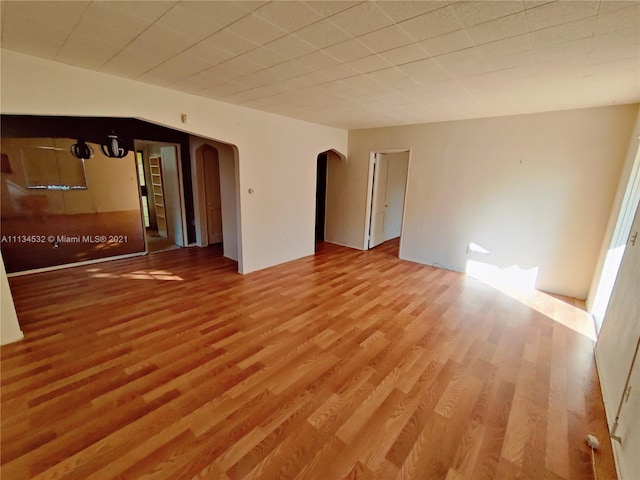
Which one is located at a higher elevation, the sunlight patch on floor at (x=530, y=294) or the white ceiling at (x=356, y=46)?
the white ceiling at (x=356, y=46)

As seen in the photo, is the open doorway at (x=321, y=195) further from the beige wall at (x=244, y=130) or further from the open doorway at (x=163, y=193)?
the open doorway at (x=163, y=193)

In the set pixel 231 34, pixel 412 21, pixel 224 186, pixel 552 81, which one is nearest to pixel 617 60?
pixel 552 81

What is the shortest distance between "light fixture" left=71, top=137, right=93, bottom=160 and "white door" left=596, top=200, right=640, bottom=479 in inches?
284

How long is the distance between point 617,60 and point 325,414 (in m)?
3.45

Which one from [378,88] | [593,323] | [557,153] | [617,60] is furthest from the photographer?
[557,153]

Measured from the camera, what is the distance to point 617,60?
211 cm

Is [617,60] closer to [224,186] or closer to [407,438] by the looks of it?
[407,438]

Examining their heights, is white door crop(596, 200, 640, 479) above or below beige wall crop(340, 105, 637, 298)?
below

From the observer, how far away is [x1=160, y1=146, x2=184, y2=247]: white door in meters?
5.86

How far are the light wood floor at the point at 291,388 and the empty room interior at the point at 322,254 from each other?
2 centimetres

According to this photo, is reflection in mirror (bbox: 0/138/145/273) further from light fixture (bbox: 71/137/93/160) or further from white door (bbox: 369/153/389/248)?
white door (bbox: 369/153/389/248)

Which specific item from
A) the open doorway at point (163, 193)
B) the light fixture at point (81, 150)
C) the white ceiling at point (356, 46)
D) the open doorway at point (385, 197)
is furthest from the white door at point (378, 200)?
the light fixture at point (81, 150)

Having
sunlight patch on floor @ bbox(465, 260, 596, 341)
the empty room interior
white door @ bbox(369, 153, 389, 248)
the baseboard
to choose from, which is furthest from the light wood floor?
white door @ bbox(369, 153, 389, 248)

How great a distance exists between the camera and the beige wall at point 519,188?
3525mm
